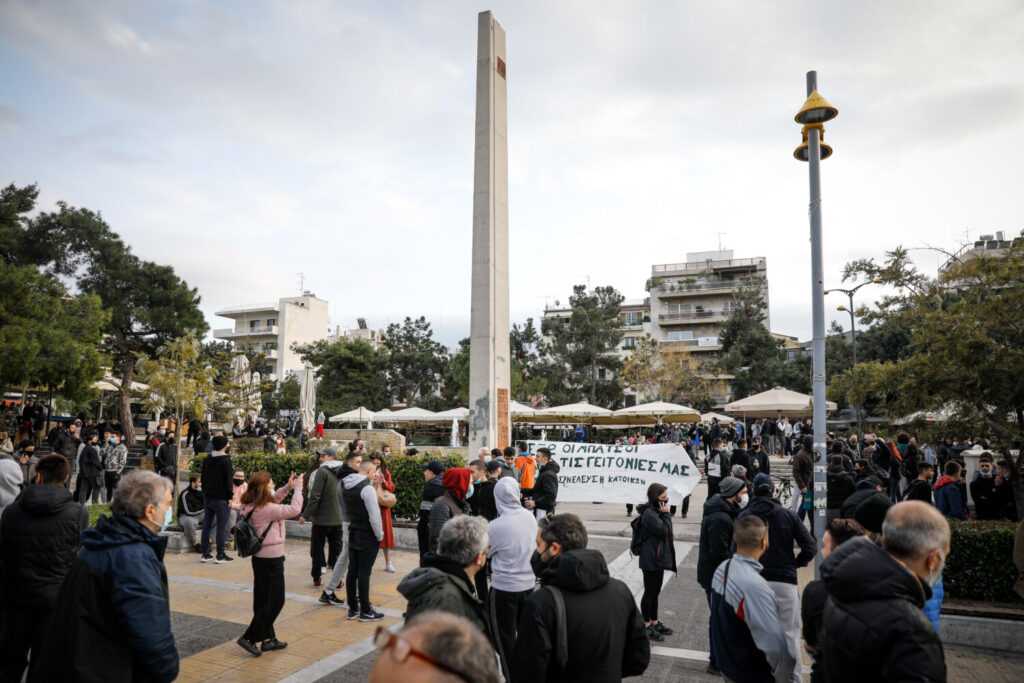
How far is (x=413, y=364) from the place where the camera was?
54.8 meters

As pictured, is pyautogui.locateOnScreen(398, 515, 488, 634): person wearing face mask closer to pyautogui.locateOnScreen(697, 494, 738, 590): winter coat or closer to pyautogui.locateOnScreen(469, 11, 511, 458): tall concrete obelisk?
pyautogui.locateOnScreen(697, 494, 738, 590): winter coat

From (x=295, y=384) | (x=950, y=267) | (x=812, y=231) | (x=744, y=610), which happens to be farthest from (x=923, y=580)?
(x=295, y=384)

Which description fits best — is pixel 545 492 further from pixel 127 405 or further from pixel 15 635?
pixel 127 405

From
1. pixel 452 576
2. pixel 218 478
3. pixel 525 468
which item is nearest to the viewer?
pixel 452 576

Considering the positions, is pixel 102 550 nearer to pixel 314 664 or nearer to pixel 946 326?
pixel 314 664

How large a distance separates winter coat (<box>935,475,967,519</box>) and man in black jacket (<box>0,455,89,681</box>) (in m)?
9.71

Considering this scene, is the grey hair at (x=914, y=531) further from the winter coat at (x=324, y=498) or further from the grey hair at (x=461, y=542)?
the winter coat at (x=324, y=498)

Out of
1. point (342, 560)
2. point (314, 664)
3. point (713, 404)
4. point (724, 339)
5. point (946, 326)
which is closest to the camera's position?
point (314, 664)

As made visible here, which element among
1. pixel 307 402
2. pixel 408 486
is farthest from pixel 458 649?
pixel 307 402

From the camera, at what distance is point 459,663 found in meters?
1.26

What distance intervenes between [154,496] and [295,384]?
6133cm

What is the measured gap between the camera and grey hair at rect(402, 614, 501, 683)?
126 cm

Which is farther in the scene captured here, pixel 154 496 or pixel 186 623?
pixel 186 623

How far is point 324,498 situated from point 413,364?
155 ft
